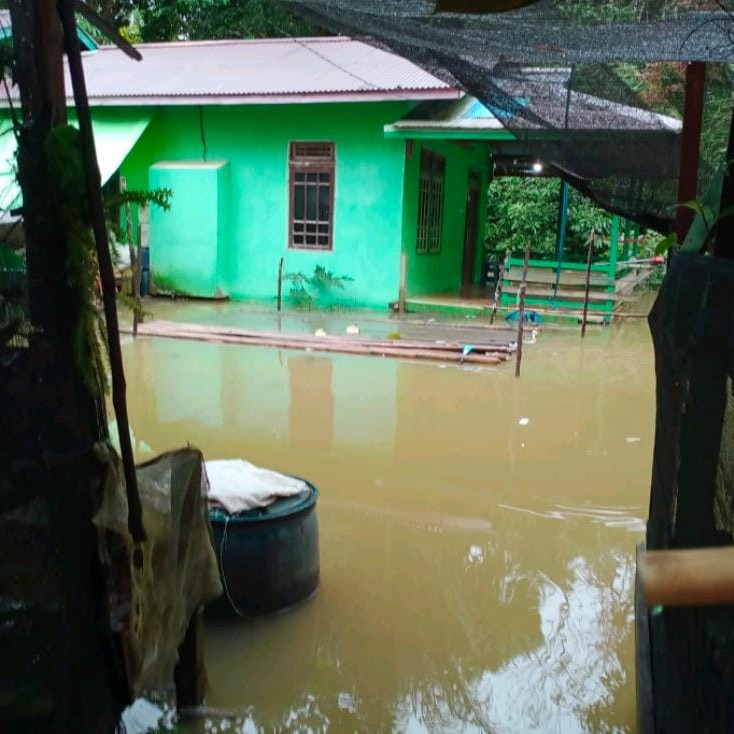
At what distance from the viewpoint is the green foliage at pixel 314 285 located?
44.2 feet

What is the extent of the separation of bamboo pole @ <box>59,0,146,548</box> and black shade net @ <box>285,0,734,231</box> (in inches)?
73.9

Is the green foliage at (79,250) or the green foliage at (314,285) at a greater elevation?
the green foliage at (79,250)

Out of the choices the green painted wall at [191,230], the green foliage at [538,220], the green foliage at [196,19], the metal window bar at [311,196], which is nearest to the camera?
the metal window bar at [311,196]

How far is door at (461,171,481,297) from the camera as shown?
640 inches

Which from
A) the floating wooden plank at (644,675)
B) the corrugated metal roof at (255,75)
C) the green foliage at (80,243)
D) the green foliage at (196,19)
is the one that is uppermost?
the green foliage at (196,19)

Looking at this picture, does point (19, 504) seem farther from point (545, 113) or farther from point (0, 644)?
point (545, 113)

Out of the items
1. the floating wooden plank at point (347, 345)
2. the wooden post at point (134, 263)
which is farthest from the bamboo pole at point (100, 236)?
the floating wooden plank at point (347, 345)

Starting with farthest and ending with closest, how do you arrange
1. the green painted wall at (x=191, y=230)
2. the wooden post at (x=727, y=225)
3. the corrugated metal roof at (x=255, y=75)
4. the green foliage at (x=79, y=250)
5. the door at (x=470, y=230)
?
the door at (x=470, y=230) → the green painted wall at (x=191, y=230) → the corrugated metal roof at (x=255, y=75) → the wooden post at (x=727, y=225) → the green foliage at (x=79, y=250)

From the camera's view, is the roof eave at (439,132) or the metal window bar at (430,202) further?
the metal window bar at (430,202)

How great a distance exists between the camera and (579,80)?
374cm

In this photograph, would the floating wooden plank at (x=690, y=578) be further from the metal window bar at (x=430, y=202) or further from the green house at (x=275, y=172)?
the metal window bar at (x=430, y=202)

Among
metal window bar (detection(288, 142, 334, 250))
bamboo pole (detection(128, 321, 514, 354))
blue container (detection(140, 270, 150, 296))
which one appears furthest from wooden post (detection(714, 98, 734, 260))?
blue container (detection(140, 270, 150, 296))

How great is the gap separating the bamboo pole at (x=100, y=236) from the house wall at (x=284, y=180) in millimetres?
11152

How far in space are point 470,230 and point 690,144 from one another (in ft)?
43.9
